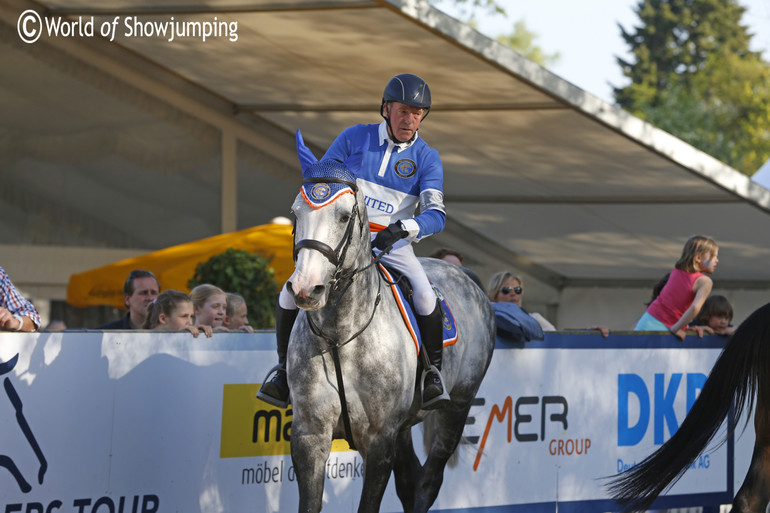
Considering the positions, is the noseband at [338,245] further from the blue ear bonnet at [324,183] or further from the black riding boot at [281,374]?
the black riding boot at [281,374]

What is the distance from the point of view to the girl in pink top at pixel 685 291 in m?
8.93

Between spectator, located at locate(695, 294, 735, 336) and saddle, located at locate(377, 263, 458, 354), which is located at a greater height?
spectator, located at locate(695, 294, 735, 336)

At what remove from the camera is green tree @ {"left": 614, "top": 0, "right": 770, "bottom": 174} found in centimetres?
5509

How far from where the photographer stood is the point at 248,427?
22.0 ft

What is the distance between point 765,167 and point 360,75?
8.40 metres

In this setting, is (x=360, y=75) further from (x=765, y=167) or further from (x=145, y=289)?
(x=765, y=167)

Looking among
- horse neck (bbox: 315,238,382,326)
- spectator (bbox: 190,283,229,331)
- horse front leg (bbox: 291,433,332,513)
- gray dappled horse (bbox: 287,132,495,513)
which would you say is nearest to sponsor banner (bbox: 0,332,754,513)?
spectator (bbox: 190,283,229,331)

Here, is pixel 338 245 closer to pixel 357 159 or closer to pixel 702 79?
pixel 357 159

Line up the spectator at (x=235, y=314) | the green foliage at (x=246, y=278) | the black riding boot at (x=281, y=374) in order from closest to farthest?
the black riding boot at (x=281, y=374) < the spectator at (x=235, y=314) < the green foliage at (x=246, y=278)

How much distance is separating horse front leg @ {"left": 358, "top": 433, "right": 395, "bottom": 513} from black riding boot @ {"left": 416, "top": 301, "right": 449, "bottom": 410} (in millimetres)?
480

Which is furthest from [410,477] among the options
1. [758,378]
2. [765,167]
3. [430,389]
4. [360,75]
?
[765,167]

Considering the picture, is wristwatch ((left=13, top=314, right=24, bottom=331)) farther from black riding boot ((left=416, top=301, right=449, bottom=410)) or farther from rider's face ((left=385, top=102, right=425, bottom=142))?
rider's face ((left=385, top=102, right=425, bottom=142))

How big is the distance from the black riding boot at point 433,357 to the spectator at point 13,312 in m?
2.15

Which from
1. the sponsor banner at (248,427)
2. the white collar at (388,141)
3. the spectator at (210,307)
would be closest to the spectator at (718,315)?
the sponsor banner at (248,427)
